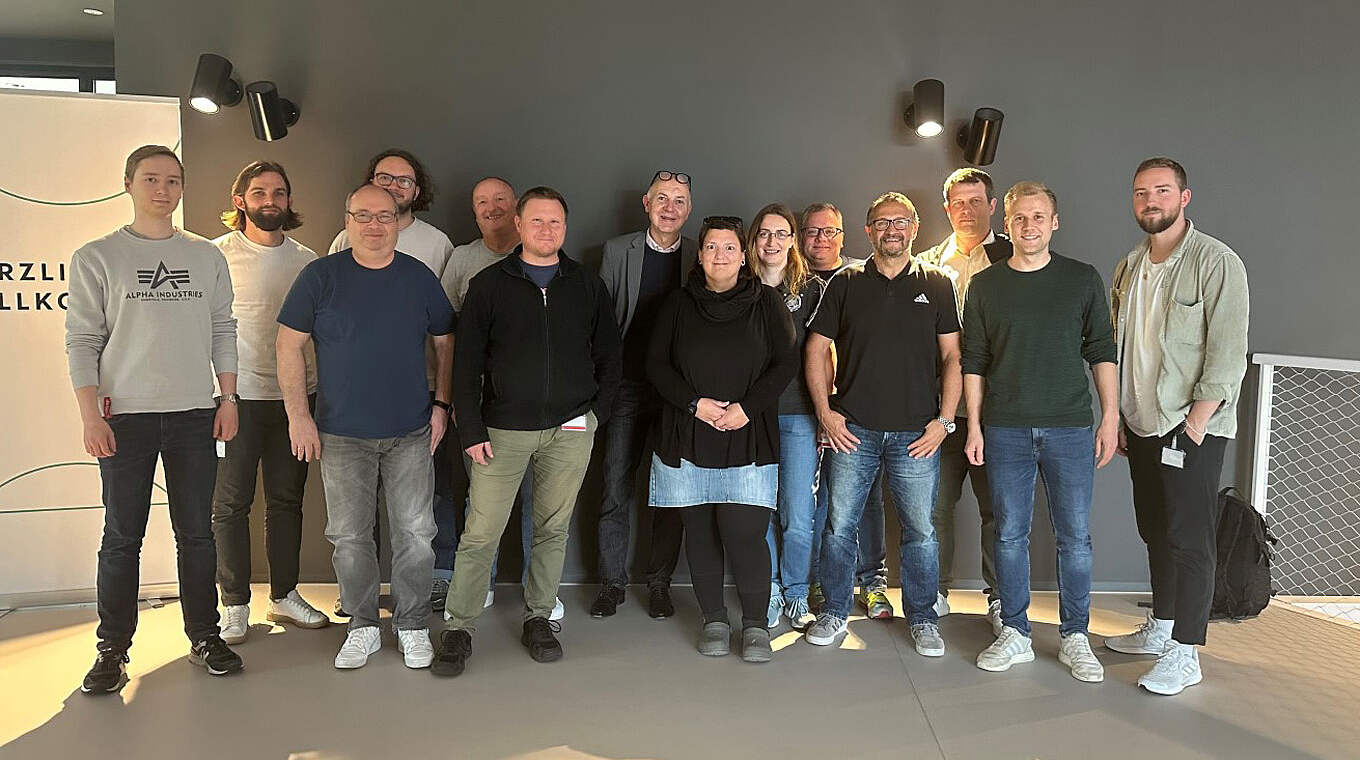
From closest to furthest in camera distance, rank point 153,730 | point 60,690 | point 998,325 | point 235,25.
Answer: point 153,730 → point 60,690 → point 998,325 → point 235,25

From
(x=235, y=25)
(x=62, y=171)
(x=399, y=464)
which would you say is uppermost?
(x=235, y=25)

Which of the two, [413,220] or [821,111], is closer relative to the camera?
[413,220]

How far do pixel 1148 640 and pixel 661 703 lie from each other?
1832mm

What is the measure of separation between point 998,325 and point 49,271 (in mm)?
3650

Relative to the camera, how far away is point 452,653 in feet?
10.0

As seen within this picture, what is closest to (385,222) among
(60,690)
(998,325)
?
(60,690)

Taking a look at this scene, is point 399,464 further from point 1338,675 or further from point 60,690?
point 1338,675

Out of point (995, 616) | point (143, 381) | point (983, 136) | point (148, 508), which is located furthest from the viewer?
point (983, 136)

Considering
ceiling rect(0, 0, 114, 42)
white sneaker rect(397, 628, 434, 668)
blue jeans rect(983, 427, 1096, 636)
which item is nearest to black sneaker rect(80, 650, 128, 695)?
white sneaker rect(397, 628, 434, 668)

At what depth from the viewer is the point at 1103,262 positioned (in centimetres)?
410

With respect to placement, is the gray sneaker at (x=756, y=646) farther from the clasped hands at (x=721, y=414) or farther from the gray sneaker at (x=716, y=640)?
the clasped hands at (x=721, y=414)

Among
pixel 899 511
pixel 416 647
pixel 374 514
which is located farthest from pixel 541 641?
pixel 899 511

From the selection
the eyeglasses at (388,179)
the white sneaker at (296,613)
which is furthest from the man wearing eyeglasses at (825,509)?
the white sneaker at (296,613)

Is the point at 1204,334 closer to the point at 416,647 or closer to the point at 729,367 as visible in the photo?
the point at 729,367
